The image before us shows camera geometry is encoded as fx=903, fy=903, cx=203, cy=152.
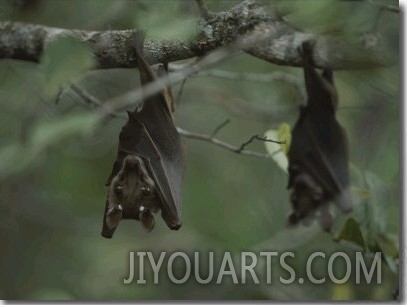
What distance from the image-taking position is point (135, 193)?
1.97 meters

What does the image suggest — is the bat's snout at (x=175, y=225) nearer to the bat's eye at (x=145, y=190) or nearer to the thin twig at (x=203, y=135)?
the bat's eye at (x=145, y=190)

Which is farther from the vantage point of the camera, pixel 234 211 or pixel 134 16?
pixel 234 211

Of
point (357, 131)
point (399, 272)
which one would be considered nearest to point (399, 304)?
point (399, 272)

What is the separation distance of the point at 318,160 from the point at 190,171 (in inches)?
11.8

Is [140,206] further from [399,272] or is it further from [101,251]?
[399,272]

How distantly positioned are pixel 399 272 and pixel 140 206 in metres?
0.59

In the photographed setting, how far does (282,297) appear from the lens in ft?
→ 6.60

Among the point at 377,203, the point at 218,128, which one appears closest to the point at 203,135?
the point at 218,128

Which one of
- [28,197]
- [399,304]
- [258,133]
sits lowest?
[399,304]

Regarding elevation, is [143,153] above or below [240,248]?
above

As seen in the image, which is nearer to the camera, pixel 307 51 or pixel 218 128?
pixel 307 51

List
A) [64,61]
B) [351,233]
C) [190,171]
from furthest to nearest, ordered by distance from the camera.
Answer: [190,171] → [351,233] → [64,61]

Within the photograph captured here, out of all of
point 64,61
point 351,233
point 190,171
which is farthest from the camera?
point 190,171

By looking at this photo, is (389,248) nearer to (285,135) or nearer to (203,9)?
(285,135)
